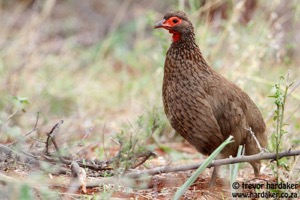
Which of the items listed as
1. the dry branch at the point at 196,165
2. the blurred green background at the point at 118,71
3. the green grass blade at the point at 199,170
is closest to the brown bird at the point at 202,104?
the blurred green background at the point at 118,71

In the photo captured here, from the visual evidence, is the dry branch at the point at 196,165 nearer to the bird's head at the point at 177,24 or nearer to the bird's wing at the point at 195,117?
the bird's wing at the point at 195,117

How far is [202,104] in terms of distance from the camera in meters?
3.77

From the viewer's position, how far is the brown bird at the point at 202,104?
3.77m

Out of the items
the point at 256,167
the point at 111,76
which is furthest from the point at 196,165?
the point at 111,76

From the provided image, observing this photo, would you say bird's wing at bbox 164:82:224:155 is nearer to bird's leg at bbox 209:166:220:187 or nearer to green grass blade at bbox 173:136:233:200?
bird's leg at bbox 209:166:220:187

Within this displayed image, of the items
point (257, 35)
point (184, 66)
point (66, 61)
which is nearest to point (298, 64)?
point (257, 35)

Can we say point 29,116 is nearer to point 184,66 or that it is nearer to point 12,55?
point 12,55

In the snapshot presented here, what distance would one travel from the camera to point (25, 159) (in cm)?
334

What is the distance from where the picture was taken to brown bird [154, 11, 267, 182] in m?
3.77

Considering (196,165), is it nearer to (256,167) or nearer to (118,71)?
(256,167)

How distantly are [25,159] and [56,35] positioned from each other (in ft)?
21.4

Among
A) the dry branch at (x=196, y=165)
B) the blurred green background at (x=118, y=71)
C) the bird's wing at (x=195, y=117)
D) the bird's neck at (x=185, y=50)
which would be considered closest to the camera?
the dry branch at (x=196, y=165)

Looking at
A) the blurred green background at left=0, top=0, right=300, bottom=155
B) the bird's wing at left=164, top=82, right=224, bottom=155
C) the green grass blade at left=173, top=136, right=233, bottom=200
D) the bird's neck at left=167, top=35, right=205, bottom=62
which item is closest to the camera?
the green grass blade at left=173, top=136, right=233, bottom=200

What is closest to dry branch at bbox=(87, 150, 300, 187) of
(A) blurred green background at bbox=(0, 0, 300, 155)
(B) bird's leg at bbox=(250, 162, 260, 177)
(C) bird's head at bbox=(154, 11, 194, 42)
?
(A) blurred green background at bbox=(0, 0, 300, 155)
